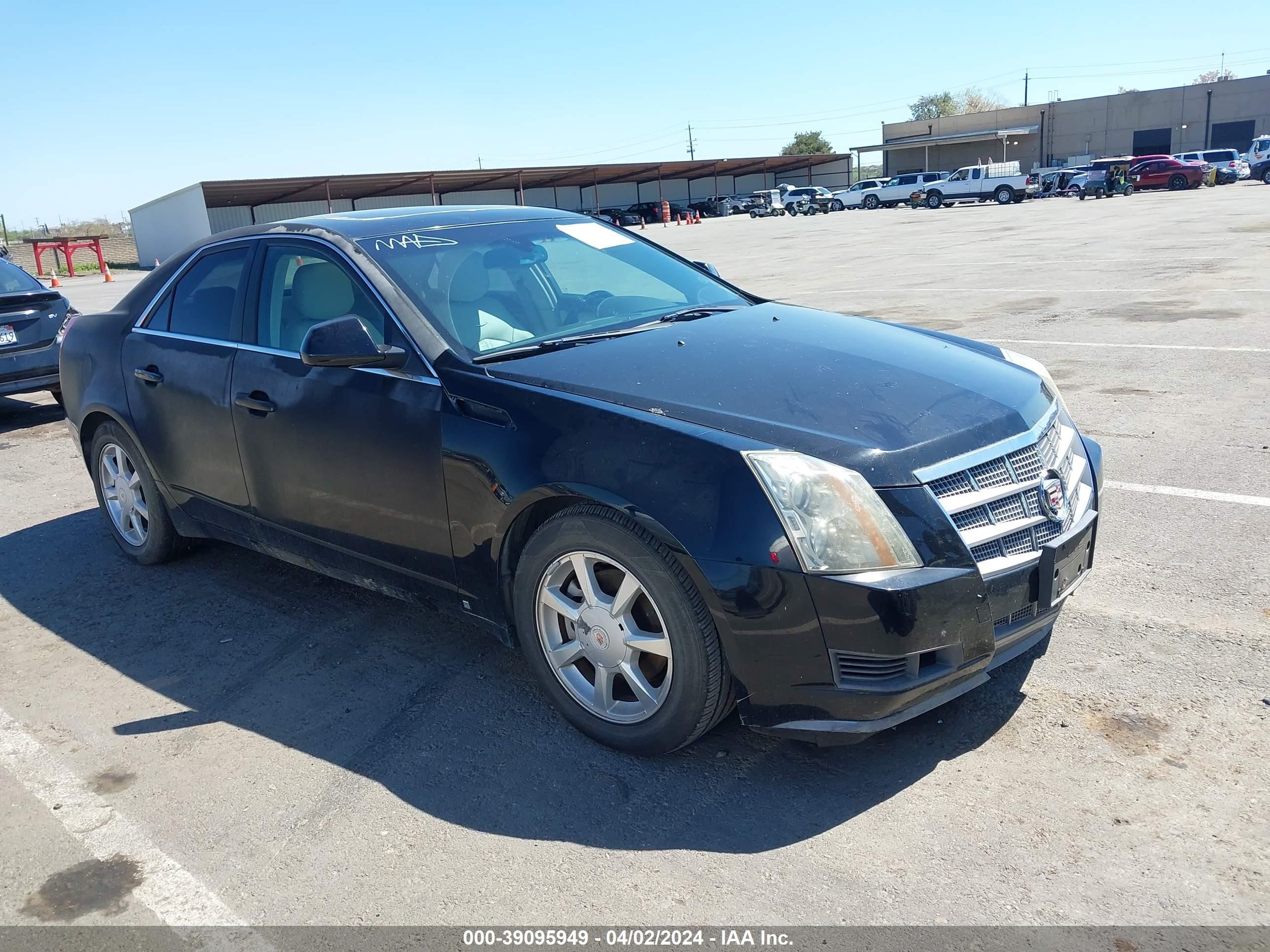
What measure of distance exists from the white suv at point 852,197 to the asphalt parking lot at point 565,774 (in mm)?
56261

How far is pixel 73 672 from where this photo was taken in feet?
14.2

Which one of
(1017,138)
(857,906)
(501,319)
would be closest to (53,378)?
(501,319)

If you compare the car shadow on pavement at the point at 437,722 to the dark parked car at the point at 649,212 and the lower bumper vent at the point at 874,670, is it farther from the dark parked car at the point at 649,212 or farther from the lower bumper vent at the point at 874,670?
the dark parked car at the point at 649,212

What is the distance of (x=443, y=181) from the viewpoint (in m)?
51.5

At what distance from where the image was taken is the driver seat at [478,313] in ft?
12.6

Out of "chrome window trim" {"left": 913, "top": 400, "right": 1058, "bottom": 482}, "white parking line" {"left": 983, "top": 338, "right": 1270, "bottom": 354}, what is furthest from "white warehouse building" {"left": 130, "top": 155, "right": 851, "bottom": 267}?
"chrome window trim" {"left": 913, "top": 400, "right": 1058, "bottom": 482}

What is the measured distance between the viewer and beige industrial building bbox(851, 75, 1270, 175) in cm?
7394

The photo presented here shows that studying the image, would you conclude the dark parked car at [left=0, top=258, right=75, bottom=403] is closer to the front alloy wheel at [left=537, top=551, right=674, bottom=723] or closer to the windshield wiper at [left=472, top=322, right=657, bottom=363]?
the windshield wiper at [left=472, top=322, right=657, bottom=363]

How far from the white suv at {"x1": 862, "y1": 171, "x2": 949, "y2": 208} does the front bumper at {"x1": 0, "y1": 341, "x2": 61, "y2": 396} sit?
49.7 m

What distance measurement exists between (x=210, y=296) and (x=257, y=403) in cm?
83

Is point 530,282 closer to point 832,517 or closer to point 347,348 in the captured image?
point 347,348

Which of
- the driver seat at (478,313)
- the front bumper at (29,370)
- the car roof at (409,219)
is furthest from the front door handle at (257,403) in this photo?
the front bumper at (29,370)

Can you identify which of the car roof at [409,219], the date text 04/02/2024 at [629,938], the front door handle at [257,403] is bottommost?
the date text 04/02/2024 at [629,938]

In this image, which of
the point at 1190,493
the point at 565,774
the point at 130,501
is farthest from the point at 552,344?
the point at 1190,493
